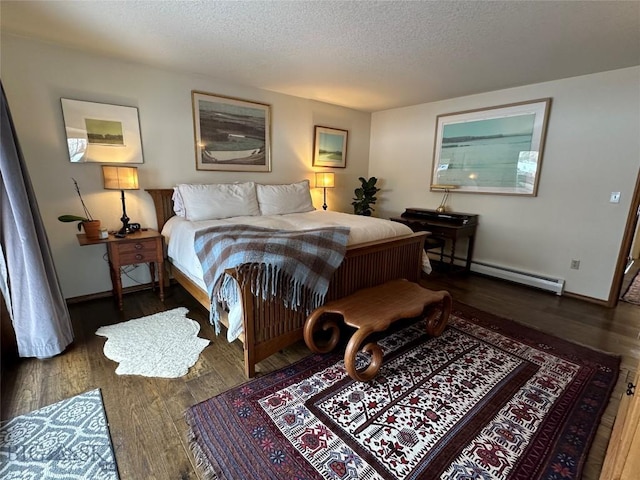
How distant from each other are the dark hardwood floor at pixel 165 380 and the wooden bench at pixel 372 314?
295 mm

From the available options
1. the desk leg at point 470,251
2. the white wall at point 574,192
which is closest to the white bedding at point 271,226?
the desk leg at point 470,251

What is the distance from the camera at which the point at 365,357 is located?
2.09 meters

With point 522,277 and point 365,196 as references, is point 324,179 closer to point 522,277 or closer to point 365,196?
point 365,196

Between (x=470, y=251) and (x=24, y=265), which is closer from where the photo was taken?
(x=24, y=265)

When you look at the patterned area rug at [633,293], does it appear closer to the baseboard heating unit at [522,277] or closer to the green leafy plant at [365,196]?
the baseboard heating unit at [522,277]

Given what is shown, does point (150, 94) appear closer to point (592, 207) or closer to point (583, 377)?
point (583, 377)

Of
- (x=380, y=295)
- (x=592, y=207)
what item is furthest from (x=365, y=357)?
(x=592, y=207)

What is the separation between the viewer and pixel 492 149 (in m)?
3.71

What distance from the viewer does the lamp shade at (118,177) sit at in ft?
8.78

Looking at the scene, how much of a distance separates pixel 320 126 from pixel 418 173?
5.30ft

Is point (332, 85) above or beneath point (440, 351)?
above

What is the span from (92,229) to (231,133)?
5.86 feet

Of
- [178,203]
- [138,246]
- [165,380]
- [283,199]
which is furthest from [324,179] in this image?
[165,380]

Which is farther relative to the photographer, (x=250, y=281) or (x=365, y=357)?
(x=365, y=357)
